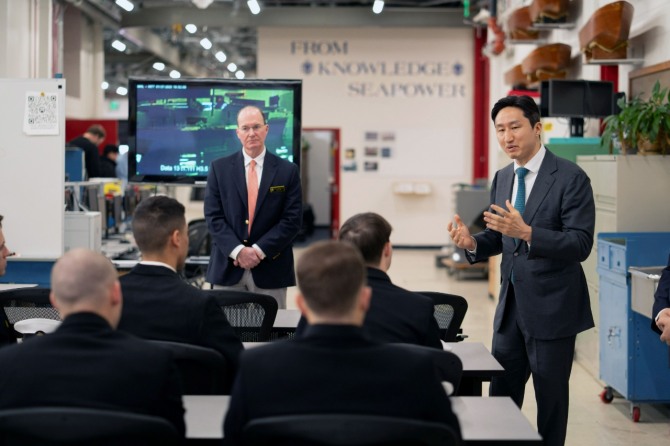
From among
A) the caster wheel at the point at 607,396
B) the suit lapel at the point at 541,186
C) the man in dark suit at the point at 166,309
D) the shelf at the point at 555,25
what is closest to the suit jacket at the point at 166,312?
the man in dark suit at the point at 166,309

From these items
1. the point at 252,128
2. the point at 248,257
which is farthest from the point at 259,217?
the point at 252,128

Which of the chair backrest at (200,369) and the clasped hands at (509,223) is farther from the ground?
the clasped hands at (509,223)

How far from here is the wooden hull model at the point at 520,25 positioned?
1053 cm

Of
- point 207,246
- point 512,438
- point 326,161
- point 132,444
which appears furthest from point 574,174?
point 326,161

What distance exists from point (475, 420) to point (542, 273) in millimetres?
1182

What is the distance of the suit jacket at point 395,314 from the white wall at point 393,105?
552 inches

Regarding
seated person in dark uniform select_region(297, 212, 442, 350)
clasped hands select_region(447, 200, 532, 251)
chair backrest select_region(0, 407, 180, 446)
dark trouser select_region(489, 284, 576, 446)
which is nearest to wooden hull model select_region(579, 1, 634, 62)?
dark trouser select_region(489, 284, 576, 446)

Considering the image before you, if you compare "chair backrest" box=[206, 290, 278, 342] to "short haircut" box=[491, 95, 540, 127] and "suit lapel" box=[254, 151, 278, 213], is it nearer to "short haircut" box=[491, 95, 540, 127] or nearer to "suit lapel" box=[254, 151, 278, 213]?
"short haircut" box=[491, 95, 540, 127]

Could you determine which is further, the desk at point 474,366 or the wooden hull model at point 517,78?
the wooden hull model at point 517,78

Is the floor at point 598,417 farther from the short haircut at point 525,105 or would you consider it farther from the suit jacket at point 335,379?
the suit jacket at point 335,379

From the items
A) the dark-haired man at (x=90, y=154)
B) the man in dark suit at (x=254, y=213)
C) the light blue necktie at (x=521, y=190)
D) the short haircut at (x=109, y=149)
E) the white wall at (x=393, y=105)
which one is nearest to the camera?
the light blue necktie at (x=521, y=190)

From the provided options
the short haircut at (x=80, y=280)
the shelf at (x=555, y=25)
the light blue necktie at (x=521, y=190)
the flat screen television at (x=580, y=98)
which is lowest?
the short haircut at (x=80, y=280)

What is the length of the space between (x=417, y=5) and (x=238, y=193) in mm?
13180

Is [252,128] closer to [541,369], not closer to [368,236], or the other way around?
[541,369]
